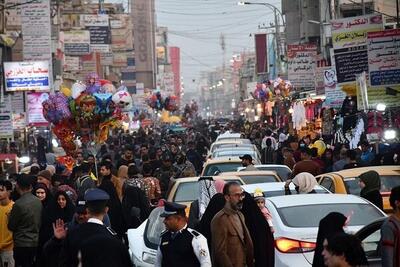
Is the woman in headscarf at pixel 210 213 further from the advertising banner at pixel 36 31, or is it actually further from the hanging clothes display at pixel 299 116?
the advertising banner at pixel 36 31

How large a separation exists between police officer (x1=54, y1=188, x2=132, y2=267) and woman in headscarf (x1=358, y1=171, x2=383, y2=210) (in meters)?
7.18

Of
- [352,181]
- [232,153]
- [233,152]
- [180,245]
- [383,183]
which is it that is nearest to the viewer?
[180,245]

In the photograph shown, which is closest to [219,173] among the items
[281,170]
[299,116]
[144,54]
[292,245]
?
[281,170]

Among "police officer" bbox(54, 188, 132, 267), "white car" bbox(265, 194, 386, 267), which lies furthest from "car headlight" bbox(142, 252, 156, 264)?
"police officer" bbox(54, 188, 132, 267)

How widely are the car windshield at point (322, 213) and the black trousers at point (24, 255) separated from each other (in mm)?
3398

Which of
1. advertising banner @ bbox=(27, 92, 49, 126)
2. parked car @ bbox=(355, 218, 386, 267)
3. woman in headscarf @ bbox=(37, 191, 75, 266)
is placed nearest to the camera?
parked car @ bbox=(355, 218, 386, 267)

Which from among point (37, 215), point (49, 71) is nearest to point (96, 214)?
point (37, 215)

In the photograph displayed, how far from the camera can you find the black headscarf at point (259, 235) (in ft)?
37.9

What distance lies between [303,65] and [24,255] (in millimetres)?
33638

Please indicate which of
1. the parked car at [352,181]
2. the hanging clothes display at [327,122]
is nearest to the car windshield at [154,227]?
the parked car at [352,181]

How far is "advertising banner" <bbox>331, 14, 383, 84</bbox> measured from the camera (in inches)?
1229

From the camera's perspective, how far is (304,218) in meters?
12.9

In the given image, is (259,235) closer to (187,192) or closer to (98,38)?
(187,192)

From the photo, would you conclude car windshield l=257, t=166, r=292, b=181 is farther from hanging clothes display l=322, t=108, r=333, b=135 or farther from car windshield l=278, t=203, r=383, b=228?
hanging clothes display l=322, t=108, r=333, b=135
